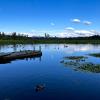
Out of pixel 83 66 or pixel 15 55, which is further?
pixel 15 55

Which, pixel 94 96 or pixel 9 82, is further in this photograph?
pixel 9 82

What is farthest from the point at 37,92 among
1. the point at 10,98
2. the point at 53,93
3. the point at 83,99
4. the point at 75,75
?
the point at 75,75

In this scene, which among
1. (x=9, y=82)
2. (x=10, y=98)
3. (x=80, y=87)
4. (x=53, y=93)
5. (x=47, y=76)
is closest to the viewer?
(x=10, y=98)

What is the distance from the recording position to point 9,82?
28859 millimetres

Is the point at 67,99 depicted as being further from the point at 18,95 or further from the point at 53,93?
the point at 18,95

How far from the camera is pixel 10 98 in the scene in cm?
2180

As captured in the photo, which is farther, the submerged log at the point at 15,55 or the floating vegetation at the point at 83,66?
the submerged log at the point at 15,55

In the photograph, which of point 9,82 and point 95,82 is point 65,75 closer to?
point 95,82

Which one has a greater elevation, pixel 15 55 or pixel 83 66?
pixel 15 55

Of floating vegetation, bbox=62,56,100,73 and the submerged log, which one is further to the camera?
the submerged log

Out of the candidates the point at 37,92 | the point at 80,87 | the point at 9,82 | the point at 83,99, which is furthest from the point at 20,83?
the point at 83,99

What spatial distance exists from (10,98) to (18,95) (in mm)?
1334

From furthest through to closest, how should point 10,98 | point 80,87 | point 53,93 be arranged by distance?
point 80,87, point 53,93, point 10,98

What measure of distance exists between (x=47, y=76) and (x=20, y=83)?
6.26 meters
